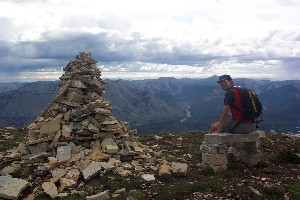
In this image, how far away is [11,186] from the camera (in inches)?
586

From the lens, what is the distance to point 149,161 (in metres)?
18.0

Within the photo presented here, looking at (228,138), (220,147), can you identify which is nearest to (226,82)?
(228,138)

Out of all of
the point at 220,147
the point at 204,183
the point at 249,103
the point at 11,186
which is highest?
the point at 249,103

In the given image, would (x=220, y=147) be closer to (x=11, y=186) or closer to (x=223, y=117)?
(x=223, y=117)

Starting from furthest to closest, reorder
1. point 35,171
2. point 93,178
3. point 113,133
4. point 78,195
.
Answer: point 113,133
point 35,171
point 93,178
point 78,195

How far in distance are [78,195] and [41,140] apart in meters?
5.84

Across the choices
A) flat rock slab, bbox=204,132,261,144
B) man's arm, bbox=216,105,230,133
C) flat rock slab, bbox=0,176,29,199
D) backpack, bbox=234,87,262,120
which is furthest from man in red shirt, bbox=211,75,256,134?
flat rock slab, bbox=0,176,29,199

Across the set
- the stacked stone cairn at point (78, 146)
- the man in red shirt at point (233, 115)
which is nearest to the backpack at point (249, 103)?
the man in red shirt at point (233, 115)

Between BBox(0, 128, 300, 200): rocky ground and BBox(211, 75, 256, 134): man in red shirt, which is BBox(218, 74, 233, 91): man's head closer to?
BBox(211, 75, 256, 134): man in red shirt

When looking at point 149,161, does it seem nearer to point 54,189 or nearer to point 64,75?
point 54,189

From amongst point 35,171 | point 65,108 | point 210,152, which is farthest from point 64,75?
point 210,152

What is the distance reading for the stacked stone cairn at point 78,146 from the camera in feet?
50.4

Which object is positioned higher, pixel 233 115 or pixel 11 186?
pixel 233 115

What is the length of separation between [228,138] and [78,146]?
7.75m
